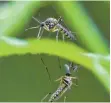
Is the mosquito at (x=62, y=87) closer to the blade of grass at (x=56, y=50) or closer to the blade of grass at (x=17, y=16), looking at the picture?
the blade of grass at (x=56, y=50)

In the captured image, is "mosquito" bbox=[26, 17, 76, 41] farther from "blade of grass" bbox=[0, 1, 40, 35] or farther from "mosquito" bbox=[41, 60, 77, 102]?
"mosquito" bbox=[41, 60, 77, 102]

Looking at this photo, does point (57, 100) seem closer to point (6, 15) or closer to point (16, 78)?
point (16, 78)

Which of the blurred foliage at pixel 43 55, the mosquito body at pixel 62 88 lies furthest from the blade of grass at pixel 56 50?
the mosquito body at pixel 62 88

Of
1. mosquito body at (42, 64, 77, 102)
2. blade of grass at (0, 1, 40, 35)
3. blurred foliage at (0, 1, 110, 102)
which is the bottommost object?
mosquito body at (42, 64, 77, 102)

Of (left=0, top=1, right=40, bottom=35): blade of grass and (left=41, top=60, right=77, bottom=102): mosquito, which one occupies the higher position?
(left=0, top=1, right=40, bottom=35): blade of grass

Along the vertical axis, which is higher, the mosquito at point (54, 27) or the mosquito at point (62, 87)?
the mosquito at point (54, 27)

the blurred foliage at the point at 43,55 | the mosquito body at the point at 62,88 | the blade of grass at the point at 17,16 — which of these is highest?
the blade of grass at the point at 17,16

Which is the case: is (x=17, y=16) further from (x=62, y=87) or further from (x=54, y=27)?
(x=62, y=87)

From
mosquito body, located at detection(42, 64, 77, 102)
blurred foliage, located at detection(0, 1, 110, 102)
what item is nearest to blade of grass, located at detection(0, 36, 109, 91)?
blurred foliage, located at detection(0, 1, 110, 102)

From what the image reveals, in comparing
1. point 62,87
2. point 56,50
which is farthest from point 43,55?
point 62,87
